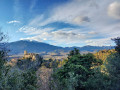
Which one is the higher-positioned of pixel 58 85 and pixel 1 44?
pixel 1 44

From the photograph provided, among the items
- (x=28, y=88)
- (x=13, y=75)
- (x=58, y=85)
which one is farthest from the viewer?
(x=58, y=85)

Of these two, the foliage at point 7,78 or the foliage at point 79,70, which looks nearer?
the foliage at point 7,78

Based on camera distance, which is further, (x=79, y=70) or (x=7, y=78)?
(x=79, y=70)

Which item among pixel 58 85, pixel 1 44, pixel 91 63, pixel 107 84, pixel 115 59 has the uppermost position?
pixel 1 44

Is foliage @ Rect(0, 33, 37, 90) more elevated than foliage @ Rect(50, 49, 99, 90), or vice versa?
foliage @ Rect(0, 33, 37, 90)

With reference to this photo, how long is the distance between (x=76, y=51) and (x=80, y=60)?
528 cm

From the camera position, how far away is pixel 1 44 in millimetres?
8531

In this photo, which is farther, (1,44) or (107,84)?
(107,84)

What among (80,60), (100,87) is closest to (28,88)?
(100,87)

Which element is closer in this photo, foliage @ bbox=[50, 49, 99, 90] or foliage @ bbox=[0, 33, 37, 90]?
foliage @ bbox=[0, 33, 37, 90]

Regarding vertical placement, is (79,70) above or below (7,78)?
below

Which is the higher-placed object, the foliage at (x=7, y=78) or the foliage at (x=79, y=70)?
the foliage at (x=7, y=78)

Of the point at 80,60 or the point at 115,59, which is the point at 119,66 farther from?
the point at 80,60

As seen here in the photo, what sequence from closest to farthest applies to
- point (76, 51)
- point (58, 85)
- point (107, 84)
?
point (107, 84)
point (58, 85)
point (76, 51)
